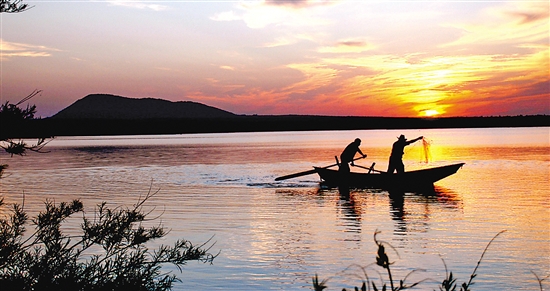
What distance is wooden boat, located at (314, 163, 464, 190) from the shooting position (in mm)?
26109

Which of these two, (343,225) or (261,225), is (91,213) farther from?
(343,225)

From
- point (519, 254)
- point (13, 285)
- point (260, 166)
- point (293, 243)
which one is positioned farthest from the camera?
point (260, 166)

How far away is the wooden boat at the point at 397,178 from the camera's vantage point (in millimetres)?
26109

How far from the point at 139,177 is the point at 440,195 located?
17369 mm

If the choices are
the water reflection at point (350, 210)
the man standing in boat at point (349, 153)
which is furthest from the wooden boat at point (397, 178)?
the water reflection at point (350, 210)

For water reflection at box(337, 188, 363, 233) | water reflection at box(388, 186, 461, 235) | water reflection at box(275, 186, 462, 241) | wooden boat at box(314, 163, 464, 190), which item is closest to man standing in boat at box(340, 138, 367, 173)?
wooden boat at box(314, 163, 464, 190)

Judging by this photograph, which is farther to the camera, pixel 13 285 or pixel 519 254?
pixel 519 254

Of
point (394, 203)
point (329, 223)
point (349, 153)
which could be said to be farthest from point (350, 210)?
point (349, 153)

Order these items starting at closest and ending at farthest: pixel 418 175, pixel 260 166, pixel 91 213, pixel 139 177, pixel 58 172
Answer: pixel 91 213
pixel 418 175
pixel 139 177
pixel 58 172
pixel 260 166

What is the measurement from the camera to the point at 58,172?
126 feet

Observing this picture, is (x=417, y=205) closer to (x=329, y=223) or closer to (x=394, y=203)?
(x=394, y=203)

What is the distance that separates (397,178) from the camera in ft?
85.7

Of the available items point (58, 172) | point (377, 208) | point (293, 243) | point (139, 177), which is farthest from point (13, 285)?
point (58, 172)

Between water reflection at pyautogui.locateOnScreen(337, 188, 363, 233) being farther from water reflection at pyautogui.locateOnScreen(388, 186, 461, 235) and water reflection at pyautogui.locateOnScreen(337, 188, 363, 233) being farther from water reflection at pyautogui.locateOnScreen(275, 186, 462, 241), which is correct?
water reflection at pyautogui.locateOnScreen(388, 186, 461, 235)
